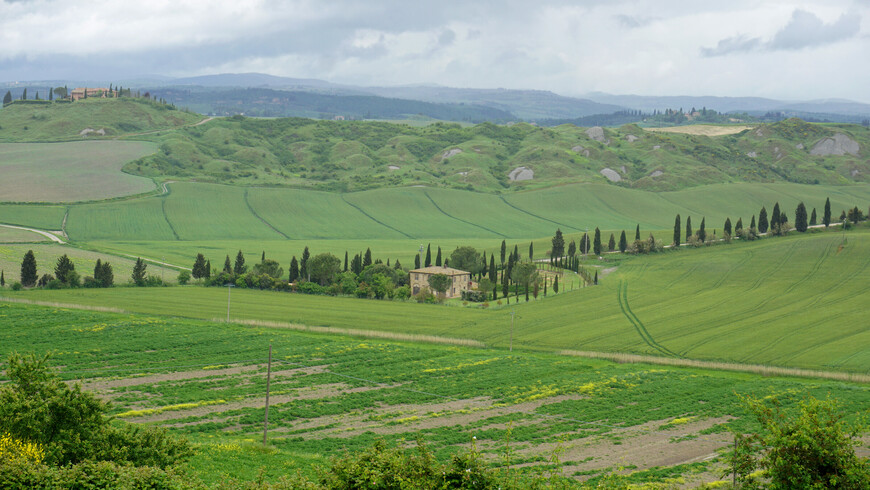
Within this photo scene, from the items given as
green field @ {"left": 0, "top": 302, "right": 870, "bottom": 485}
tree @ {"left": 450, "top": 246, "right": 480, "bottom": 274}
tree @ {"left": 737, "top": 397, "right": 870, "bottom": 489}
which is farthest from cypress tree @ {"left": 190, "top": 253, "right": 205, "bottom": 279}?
tree @ {"left": 737, "top": 397, "right": 870, "bottom": 489}

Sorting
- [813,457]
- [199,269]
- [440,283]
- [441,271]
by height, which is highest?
[813,457]

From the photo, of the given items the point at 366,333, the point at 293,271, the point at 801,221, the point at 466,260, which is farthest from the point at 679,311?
the point at 801,221

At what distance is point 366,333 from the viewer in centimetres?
7388

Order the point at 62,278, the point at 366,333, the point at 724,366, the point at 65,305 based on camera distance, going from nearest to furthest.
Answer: the point at 724,366 < the point at 366,333 < the point at 65,305 < the point at 62,278

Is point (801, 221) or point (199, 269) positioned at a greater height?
point (801, 221)

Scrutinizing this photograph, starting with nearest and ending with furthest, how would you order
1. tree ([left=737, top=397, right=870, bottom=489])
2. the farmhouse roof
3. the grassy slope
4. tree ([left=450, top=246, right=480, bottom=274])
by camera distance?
1. tree ([left=737, top=397, right=870, bottom=489])
2. the grassy slope
3. the farmhouse roof
4. tree ([left=450, top=246, right=480, bottom=274])

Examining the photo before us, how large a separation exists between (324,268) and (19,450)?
3047 inches

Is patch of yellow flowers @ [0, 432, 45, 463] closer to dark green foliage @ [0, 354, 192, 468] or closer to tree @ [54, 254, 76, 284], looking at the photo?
dark green foliage @ [0, 354, 192, 468]

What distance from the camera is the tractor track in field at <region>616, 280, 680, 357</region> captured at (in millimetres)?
72312

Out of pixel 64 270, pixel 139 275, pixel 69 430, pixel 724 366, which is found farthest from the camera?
pixel 139 275

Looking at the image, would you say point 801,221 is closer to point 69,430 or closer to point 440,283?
point 440,283

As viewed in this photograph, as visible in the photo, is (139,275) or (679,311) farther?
(139,275)

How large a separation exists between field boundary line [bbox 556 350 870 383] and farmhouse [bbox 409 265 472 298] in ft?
114

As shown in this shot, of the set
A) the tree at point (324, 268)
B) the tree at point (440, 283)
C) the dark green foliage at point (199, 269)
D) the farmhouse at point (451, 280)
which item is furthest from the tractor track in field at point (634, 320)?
the dark green foliage at point (199, 269)
